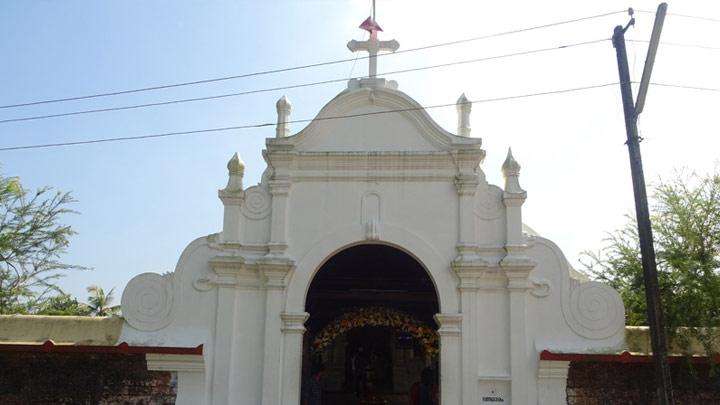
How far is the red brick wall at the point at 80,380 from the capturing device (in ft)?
38.6

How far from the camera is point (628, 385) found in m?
11.4

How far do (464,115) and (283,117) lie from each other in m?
3.27

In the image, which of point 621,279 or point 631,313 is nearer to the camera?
point 621,279

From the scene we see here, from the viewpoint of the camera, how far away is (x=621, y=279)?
14227 mm

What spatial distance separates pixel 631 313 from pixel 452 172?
5.90 meters

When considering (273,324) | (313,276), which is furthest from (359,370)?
(273,324)

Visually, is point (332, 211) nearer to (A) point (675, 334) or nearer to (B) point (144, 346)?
(B) point (144, 346)

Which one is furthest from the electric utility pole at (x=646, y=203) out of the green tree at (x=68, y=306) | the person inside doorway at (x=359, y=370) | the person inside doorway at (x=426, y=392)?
the green tree at (x=68, y=306)

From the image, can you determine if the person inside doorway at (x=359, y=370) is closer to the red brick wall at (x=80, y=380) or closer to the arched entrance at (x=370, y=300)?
the arched entrance at (x=370, y=300)

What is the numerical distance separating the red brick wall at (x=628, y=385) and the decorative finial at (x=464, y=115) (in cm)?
435

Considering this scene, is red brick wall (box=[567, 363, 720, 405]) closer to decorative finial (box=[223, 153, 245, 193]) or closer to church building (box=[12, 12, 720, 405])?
church building (box=[12, 12, 720, 405])

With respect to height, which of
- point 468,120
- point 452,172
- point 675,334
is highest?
point 468,120

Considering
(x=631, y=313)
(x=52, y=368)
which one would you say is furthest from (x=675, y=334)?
(x=52, y=368)

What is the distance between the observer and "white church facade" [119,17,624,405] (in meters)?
11.6
